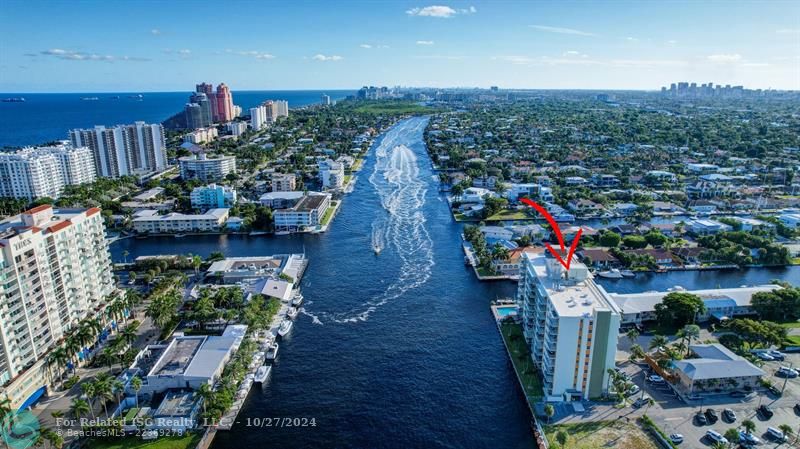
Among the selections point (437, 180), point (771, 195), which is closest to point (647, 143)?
point (771, 195)

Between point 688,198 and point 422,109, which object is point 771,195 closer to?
point 688,198

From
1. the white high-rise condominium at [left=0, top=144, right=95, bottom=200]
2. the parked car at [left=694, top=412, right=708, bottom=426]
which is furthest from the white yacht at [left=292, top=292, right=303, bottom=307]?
the white high-rise condominium at [left=0, top=144, right=95, bottom=200]

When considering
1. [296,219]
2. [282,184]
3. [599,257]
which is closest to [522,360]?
[599,257]

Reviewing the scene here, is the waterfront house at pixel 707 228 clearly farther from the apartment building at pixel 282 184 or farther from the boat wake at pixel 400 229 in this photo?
the apartment building at pixel 282 184

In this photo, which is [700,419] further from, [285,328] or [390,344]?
[285,328]

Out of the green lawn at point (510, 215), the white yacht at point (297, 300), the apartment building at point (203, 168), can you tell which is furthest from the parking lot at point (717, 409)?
the apartment building at point (203, 168)

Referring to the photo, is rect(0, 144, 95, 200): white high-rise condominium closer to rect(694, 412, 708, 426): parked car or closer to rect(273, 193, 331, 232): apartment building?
rect(273, 193, 331, 232): apartment building
